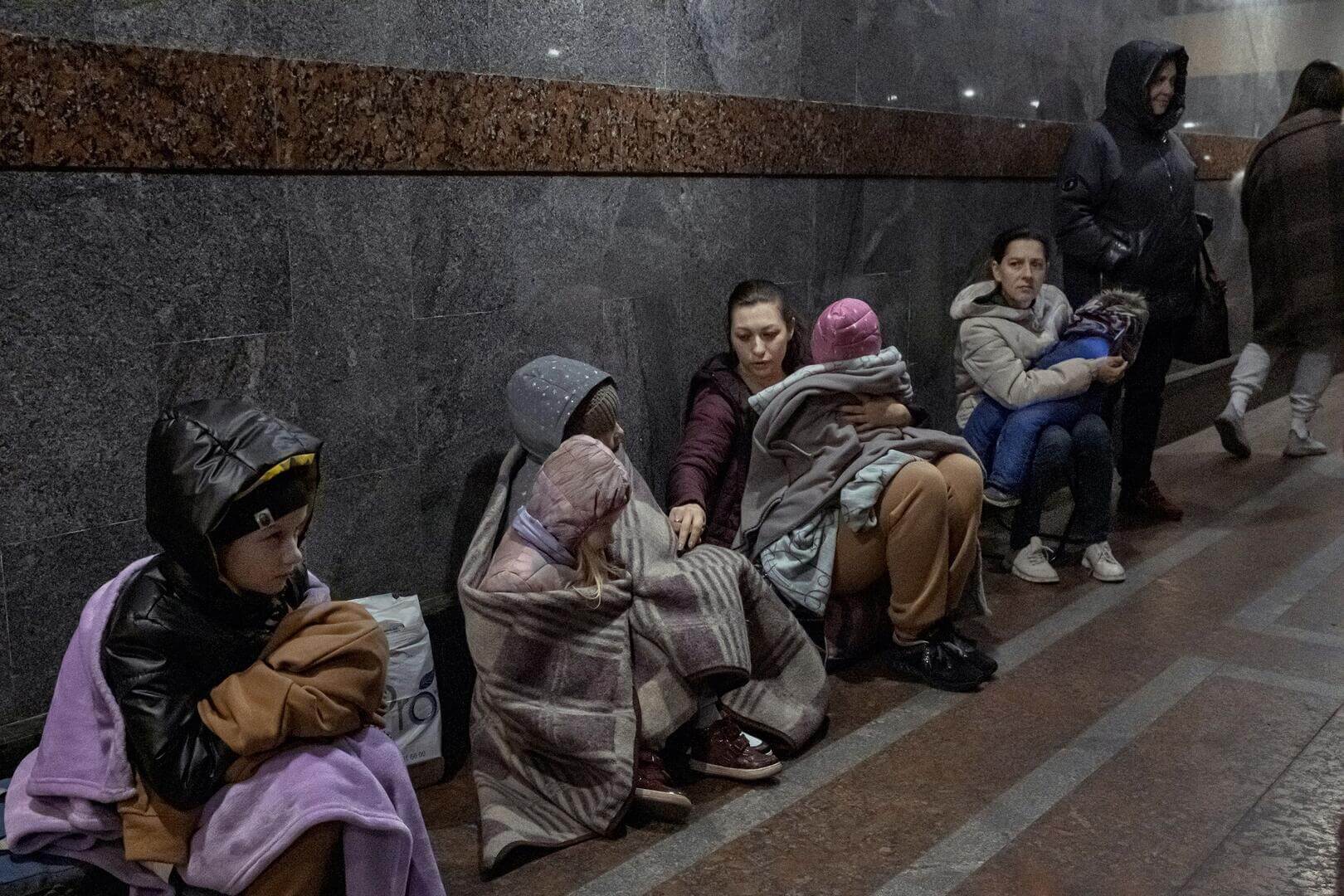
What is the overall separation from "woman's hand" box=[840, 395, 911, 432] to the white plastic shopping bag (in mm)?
1606

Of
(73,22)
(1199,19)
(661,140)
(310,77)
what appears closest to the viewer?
(73,22)

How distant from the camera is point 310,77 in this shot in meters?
3.34

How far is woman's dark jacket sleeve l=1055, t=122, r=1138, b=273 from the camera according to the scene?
5.80 metres

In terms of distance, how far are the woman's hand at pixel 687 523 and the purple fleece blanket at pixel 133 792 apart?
5.89 ft

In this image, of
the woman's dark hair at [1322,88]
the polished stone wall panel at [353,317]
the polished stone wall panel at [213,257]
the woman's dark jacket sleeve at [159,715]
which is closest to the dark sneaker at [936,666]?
the polished stone wall panel at [353,317]

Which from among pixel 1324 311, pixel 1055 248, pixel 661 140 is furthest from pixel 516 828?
pixel 1324 311

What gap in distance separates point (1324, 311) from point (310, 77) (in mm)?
5770

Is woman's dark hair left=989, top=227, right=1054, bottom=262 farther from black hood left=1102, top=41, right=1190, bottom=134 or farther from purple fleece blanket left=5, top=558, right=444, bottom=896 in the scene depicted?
purple fleece blanket left=5, top=558, right=444, bottom=896

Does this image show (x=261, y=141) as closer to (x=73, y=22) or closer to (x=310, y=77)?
(x=310, y=77)

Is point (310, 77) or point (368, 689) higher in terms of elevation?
point (310, 77)

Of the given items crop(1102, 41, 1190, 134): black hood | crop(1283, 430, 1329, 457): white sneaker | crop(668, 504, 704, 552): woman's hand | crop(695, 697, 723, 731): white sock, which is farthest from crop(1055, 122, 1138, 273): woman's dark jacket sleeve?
crop(695, 697, 723, 731): white sock

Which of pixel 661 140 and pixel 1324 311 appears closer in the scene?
pixel 661 140

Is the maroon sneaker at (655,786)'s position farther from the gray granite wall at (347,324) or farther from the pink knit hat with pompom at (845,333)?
the pink knit hat with pompom at (845,333)

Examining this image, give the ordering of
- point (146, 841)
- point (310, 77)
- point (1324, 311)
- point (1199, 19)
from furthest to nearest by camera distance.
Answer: point (1199, 19) < point (1324, 311) < point (310, 77) < point (146, 841)
